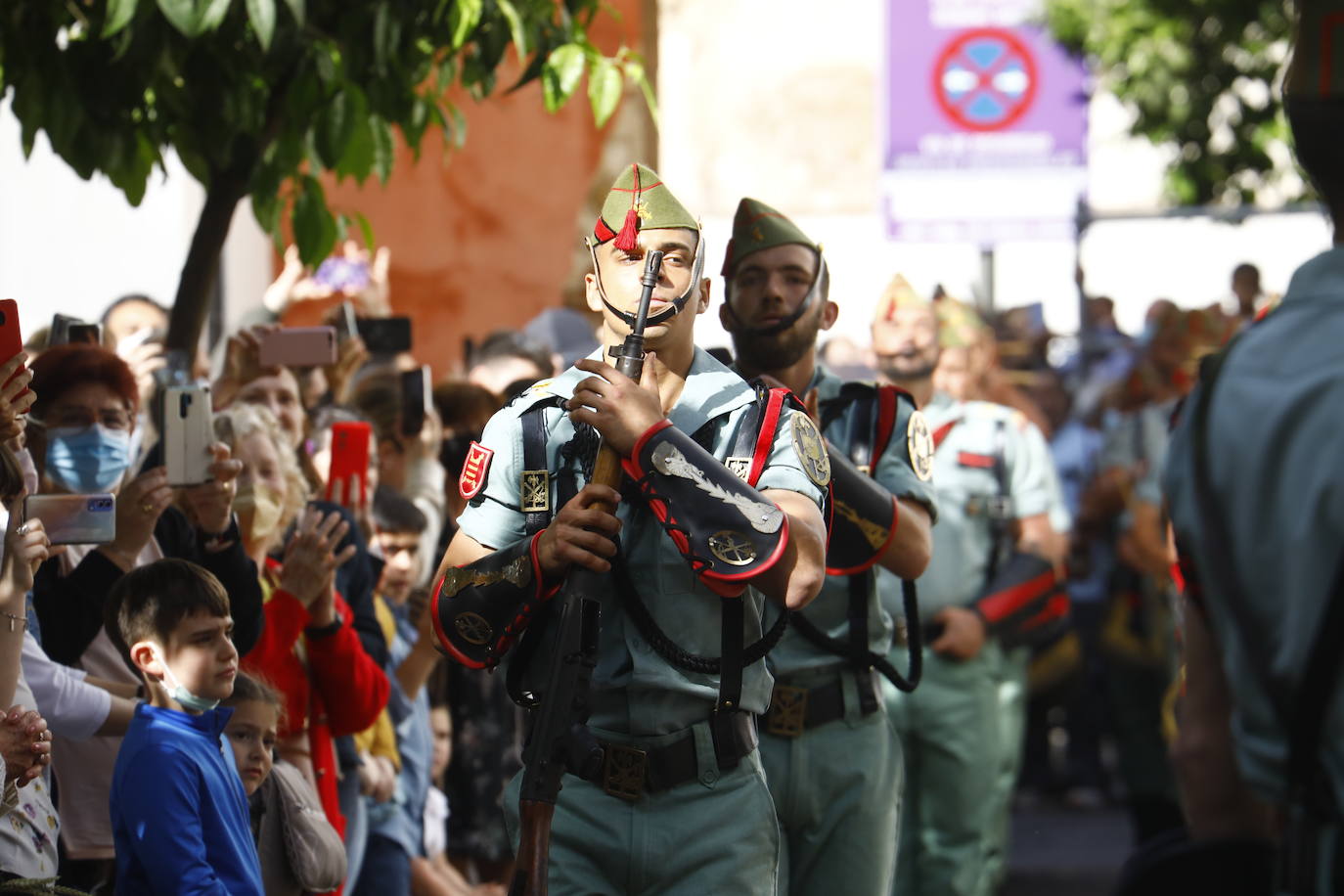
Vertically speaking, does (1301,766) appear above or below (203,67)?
below

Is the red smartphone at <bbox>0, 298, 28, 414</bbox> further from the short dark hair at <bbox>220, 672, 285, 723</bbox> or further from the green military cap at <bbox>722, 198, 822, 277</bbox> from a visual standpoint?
the green military cap at <bbox>722, 198, 822, 277</bbox>

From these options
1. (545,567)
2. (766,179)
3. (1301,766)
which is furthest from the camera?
(766,179)

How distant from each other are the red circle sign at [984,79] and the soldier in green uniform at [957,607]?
6084mm

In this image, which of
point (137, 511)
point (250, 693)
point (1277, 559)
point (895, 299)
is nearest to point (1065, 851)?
point (895, 299)

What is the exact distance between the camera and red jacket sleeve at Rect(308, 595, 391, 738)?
16.9 ft

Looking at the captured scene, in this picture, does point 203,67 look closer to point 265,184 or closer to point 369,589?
point 265,184

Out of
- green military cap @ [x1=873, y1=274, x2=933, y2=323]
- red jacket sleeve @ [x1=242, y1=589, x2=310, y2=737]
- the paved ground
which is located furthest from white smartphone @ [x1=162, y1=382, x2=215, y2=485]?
the paved ground

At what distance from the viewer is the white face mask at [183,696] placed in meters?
4.22

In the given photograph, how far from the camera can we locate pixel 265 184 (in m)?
5.50

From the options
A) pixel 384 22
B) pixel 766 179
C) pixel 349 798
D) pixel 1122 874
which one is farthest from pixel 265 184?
pixel 766 179

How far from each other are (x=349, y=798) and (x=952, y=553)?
2.41m

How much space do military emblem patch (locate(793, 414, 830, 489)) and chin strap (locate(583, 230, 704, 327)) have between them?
0.33 metres

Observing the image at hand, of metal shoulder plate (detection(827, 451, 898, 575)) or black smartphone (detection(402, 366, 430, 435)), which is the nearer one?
metal shoulder plate (detection(827, 451, 898, 575))

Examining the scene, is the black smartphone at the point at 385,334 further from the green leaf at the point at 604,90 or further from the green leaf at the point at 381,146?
the green leaf at the point at 604,90
